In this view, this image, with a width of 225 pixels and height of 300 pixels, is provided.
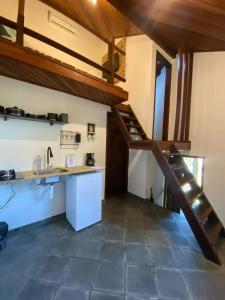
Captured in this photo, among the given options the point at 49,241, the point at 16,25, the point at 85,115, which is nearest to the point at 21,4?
the point at 16,25

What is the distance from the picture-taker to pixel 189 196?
2674 millimetres

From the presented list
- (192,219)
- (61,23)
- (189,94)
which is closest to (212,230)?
(192,219)

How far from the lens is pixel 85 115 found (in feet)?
11.7

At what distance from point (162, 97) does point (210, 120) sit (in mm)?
1551

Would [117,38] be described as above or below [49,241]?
above

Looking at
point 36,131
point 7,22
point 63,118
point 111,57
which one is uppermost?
point 111,57

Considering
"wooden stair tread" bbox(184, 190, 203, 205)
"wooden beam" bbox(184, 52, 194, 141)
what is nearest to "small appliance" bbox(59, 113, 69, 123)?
"wooden stair tread" bbox(184, 190, 203, 205)

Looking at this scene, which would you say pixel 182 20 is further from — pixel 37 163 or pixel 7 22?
pixel 37 163

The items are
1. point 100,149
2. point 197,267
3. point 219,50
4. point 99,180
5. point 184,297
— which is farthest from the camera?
point 100,149

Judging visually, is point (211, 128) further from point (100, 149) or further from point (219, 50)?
point (100, 149)

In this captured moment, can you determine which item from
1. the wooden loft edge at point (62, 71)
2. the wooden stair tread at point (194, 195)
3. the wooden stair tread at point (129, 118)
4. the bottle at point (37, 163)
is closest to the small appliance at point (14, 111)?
the wooden loft edge at point (62, 71)

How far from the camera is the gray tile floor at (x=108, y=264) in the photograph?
1.68 meters

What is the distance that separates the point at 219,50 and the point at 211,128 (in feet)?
5.11

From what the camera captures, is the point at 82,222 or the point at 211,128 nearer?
the point at 82,222
